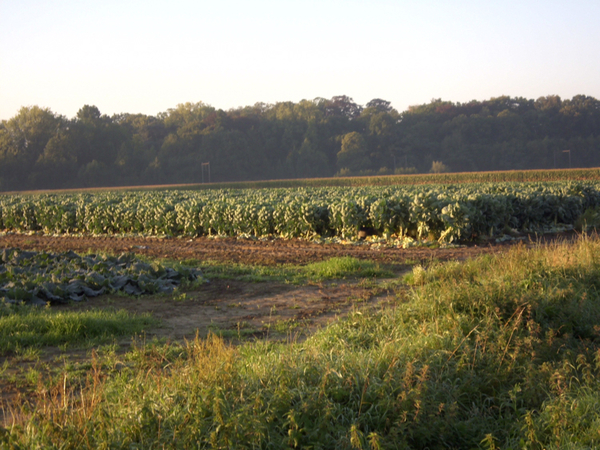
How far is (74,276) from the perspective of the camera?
8.78m

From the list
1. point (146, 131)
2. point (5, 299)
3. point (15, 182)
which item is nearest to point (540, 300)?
point (5, 299)

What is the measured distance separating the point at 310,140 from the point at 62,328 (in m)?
78.7

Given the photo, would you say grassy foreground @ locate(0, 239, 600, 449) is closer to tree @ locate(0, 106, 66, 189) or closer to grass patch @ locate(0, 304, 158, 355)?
grass patch @ locate(0, 304, 158, 355)

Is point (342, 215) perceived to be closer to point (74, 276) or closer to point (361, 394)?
point (74, 276)

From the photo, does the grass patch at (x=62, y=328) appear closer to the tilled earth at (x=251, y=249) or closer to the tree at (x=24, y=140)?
the tilled earth at (x=251, y=249)

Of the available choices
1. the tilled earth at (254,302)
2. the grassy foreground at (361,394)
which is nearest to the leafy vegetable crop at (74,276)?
the tilled earth at (254,302)

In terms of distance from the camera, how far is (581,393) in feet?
13.8

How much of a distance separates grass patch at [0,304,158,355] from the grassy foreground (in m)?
0.90

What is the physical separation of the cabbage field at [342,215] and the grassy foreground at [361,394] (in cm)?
805

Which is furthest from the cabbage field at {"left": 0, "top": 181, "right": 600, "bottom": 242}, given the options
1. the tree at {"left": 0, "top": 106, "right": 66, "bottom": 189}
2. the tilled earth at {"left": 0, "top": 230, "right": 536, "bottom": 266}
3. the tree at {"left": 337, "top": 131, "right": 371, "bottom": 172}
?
the tree at {"left": 337, "top": 131, "right": 371, "bottom": 172}

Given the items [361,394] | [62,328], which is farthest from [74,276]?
[361,394]

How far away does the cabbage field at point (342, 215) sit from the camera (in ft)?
Answer: 45.2

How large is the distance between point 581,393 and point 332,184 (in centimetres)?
4987

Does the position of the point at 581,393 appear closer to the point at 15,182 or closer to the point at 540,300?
the point at 540,300
